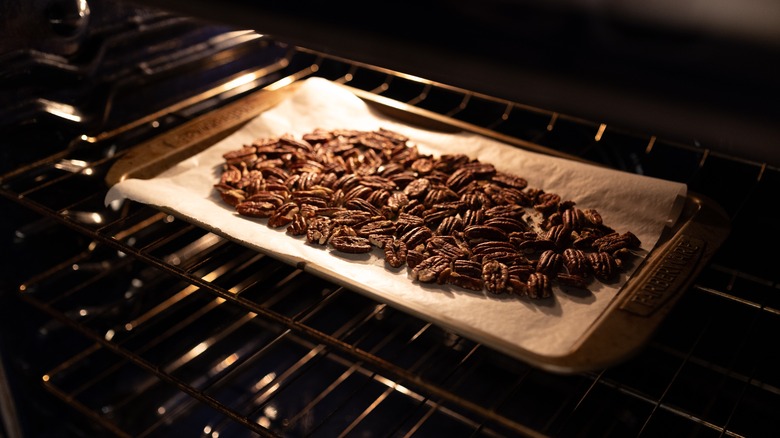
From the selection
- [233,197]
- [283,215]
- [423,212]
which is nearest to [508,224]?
[423,212]

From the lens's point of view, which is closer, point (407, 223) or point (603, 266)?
point (603, 266)

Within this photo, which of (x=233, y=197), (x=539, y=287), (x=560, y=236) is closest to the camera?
(x=539, y=287)

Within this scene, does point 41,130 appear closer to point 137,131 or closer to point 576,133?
point 137,131

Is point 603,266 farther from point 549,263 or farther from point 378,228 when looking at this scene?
point 378,228

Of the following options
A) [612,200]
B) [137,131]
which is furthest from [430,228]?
[137,131]

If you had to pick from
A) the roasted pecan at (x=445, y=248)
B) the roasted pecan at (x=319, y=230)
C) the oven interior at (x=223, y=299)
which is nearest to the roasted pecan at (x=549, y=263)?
the roasted pecan at (x=445, y=248)

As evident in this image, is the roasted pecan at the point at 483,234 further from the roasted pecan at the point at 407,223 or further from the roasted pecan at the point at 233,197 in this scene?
the roasted pecan at the point at 233,197

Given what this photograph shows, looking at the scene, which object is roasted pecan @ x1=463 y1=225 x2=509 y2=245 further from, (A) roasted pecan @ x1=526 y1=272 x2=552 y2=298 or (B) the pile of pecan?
(A) roasted pecan @ x1=526 y1=272 x2=552 y2=298
